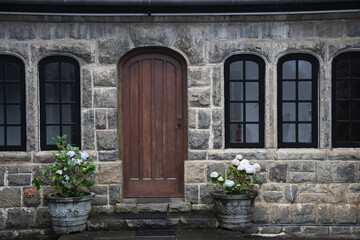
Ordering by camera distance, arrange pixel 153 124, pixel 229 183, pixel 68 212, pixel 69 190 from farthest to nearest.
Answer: pixel 153 124 → pixel 69 190 → pixel 229 183 → pixel 68 212

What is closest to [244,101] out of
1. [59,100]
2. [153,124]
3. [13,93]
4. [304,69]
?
[304,69]

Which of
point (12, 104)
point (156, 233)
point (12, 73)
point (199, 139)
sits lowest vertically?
point (156, 233)

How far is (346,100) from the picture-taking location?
6672mm

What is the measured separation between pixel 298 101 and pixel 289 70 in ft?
1.72

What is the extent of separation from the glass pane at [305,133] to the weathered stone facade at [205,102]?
0.60ft

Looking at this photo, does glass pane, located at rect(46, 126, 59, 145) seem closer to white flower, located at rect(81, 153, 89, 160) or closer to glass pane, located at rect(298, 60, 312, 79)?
white flower, located at rect(81, 153, 89, 160)

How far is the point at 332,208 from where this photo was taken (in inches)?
258

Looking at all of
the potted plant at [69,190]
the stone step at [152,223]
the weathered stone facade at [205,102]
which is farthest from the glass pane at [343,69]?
the potted plant at [69,190]

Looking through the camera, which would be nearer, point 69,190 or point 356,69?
point 69,190

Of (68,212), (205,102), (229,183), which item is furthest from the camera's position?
(205,102)

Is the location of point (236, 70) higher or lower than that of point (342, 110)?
higher

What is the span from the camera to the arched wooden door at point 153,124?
6805 mm

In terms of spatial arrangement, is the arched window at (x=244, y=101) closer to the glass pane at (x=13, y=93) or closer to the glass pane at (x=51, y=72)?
the glass pane at (x=51, y=72)

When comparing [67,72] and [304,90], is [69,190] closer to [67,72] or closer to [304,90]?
[67,72]
